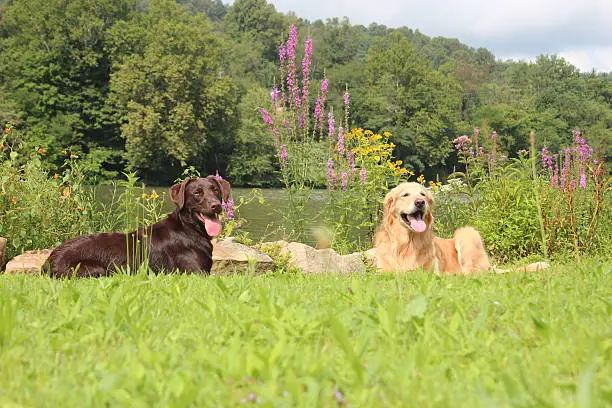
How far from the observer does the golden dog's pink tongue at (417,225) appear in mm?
6629

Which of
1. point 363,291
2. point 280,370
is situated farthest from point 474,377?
point 363,291

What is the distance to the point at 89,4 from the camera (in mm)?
48812

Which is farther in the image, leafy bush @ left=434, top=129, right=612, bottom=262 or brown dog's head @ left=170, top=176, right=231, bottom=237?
leafy bush @ left=434, top=129, right=612, bottom=262

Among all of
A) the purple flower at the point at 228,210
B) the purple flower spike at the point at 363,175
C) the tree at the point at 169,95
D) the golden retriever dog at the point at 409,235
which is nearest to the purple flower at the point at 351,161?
the purple flower spike at the point at 363,175

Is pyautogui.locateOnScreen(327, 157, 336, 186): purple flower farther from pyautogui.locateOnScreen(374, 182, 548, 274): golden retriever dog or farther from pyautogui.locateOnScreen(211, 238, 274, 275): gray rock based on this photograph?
pyautogui.locateOnScreen(374, 182, 548, 274): golden retriever dog

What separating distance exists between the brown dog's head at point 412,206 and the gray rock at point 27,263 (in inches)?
161

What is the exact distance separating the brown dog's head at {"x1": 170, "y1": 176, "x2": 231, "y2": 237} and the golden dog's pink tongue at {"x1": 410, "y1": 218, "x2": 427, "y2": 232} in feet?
6.81

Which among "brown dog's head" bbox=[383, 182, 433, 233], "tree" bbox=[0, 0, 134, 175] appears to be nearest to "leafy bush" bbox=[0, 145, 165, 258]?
"brown dog's head" bbox=[383, 182, 433, 233]

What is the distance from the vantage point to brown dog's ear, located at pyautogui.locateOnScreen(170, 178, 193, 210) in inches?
266

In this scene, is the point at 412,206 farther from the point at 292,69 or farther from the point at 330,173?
the point at 292,69

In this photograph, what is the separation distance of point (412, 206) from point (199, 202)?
228 centimetres

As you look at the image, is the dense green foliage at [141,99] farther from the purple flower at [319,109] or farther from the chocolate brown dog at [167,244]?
the chocolate brown dog at [167,244]

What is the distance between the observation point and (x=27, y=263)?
737 cm

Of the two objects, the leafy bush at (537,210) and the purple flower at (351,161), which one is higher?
the purple flower at (351,161)
